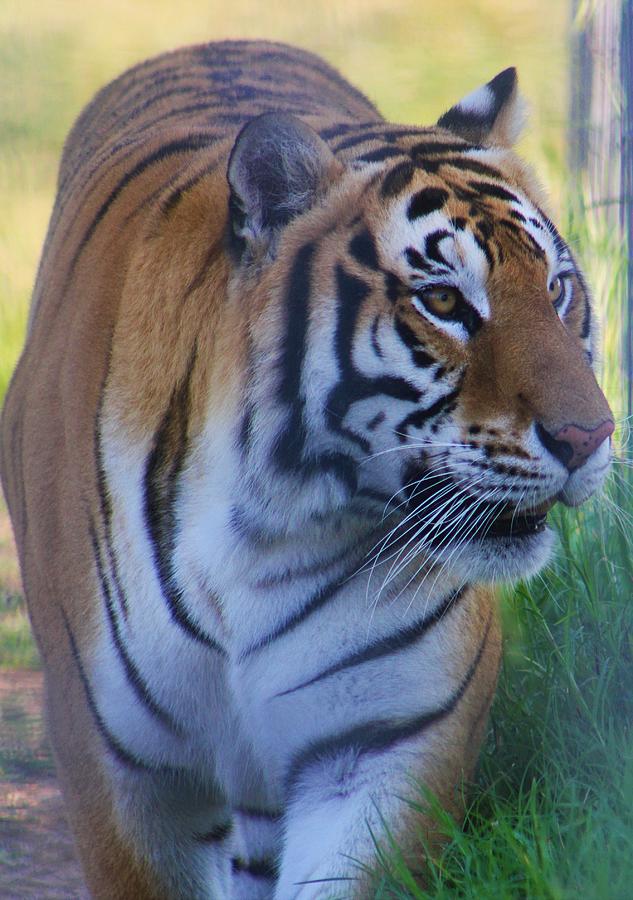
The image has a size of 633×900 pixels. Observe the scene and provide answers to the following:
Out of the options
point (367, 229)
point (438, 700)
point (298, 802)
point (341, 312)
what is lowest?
point (298, 802)

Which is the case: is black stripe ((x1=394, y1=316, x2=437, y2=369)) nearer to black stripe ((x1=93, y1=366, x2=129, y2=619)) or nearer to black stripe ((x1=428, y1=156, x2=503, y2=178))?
black stripe ((x1=428, y1=156, x2=503, y2=178))

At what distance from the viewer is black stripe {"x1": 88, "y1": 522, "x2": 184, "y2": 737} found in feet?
6.14

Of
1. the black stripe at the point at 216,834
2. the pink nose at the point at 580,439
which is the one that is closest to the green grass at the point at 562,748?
the pink nose at the point at 580,439

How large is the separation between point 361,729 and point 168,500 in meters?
0.42

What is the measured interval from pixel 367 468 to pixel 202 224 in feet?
1.44

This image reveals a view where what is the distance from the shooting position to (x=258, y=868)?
7.96 feet

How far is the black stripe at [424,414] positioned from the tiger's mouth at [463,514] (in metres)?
0.07

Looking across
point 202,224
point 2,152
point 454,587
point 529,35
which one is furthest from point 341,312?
point 2,152

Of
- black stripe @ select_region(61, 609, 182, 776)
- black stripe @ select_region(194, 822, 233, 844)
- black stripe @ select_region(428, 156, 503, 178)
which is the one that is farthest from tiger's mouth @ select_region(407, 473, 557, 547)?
black stripe @ select_region(194, 822, 233, 844)

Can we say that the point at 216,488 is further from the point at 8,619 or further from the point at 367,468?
the point at 8,619

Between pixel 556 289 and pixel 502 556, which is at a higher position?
pixel 556 289

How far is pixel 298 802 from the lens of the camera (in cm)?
189

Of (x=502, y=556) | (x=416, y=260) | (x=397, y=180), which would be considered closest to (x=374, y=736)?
(x=502, y=556)

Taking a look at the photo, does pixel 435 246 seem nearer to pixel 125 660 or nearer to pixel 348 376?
pixel 348 376
